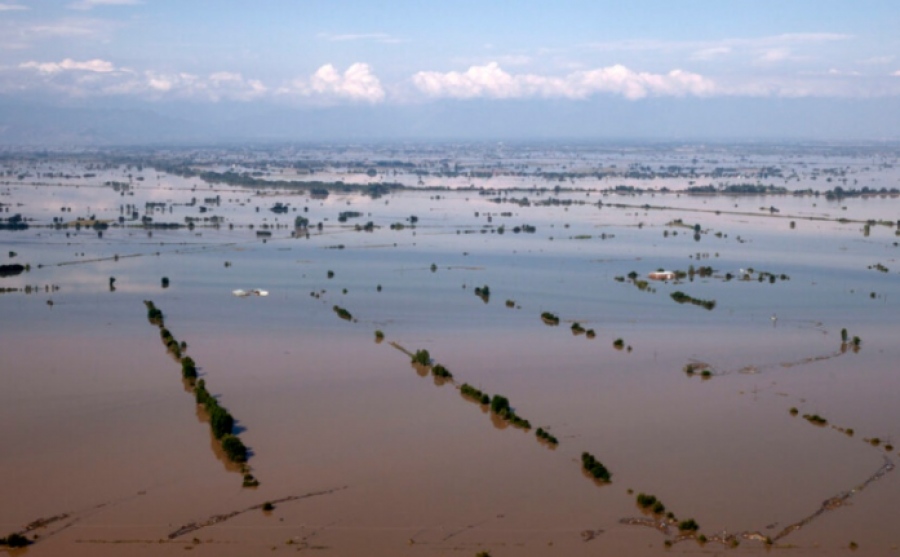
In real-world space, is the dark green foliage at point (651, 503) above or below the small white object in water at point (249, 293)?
below

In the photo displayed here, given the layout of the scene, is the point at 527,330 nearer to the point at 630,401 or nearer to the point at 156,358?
the point at 630,401

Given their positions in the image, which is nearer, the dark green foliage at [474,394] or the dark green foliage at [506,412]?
the dark green foliage at [506,412]

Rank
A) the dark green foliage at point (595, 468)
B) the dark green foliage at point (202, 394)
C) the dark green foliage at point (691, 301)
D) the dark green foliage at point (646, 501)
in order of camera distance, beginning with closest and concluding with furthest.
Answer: the dark green foliage at point (646, 501), the dark green foliage at point (595, 468), the dark green foliage at point (202, 394), the dark green foliage at point (691, 301)

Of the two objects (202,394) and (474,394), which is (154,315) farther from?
(474,394)

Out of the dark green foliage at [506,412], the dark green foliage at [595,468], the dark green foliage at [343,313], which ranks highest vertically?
the dark green foliage at [343,313]

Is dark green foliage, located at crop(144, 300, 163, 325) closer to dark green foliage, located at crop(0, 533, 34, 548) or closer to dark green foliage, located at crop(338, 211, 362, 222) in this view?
dark green foliage, located at crop(0, 533, 34, 548)

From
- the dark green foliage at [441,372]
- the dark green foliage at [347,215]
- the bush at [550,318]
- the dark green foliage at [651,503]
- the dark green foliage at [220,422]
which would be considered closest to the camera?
the dark green foliage at [651,503]

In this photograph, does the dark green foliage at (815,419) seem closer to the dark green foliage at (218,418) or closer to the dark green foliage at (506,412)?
the dark green foliage at (506,412)

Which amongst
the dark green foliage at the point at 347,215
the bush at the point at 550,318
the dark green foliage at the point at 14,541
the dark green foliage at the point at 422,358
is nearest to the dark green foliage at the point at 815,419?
the dark green foliage at the point at 422,358
